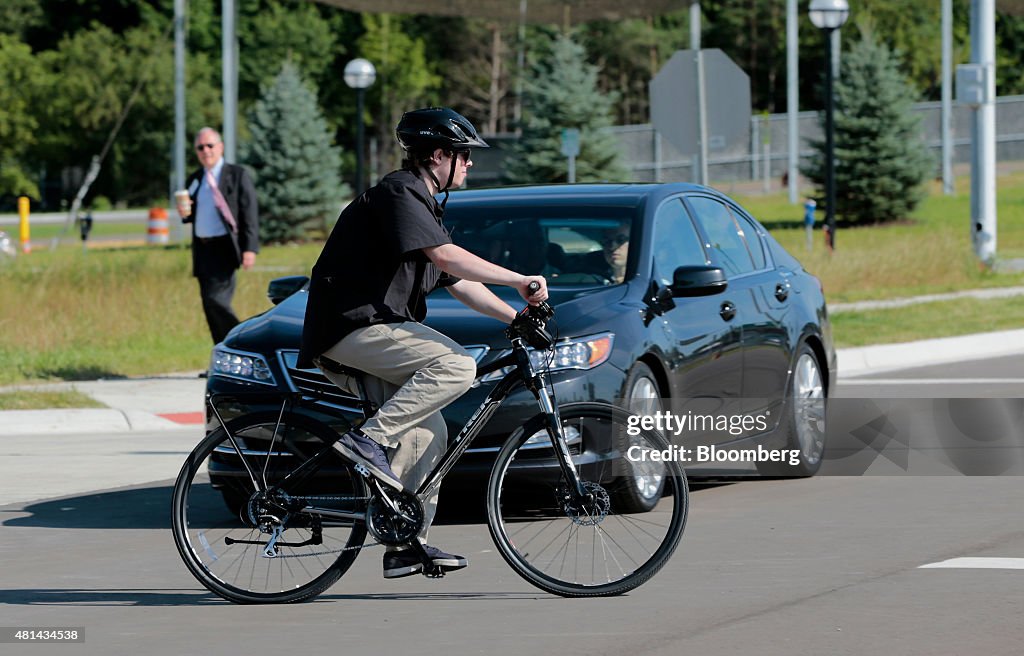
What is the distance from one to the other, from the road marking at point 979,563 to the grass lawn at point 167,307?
30.8ft

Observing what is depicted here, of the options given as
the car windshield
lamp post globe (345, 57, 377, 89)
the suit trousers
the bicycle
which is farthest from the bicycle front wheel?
lamp post globe (345, 57, 377, 89)

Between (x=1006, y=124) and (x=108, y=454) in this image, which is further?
(x=1006, y=124)

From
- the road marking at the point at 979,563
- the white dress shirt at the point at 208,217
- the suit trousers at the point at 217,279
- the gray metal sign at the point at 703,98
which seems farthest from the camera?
the gray metal sign at the point at 703,98

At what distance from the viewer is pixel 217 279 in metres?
14.5

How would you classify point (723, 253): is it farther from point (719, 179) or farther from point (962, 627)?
point (719, 179)

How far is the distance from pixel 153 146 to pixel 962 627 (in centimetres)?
7349

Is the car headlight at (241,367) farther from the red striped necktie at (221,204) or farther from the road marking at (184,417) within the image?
the red striped necktie at (221,204)

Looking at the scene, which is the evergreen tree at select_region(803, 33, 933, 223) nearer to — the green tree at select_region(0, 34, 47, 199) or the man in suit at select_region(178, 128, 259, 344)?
the man in suit at select_region(178, 128, 259, 344)

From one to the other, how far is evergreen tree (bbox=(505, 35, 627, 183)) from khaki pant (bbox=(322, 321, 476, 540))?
38042 mm

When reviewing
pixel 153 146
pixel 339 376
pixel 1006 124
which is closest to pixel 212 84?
pixel 153 146

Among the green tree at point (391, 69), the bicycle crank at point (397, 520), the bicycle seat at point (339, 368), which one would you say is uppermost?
the green tree at point (391, 69)

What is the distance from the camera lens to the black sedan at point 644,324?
8.46m

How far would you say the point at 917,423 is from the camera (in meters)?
12.5

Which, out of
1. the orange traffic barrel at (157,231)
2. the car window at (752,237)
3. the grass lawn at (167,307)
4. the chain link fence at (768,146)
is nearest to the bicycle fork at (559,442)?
the car window at (752,237)
